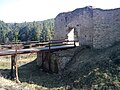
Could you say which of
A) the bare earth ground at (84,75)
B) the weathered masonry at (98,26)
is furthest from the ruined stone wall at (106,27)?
the bare earth ground at (84,75)

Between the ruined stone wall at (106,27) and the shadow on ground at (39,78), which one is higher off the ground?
the ruined stone wall at (106,27)

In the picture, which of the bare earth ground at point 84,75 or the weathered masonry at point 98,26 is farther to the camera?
the weathered masonry at point 98,26

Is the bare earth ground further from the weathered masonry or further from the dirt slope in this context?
the weathered masonry

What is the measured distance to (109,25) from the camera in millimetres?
19922

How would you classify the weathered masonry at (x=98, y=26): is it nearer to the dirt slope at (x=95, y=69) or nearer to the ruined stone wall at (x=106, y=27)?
the ruined stone wall at (x=106, y=27)

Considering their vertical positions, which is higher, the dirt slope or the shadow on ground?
the dirt slope

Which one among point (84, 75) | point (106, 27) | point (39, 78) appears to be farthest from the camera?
point (106, 27)

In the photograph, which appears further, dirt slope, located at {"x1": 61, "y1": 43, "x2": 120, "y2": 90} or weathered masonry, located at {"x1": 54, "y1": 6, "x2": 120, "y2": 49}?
weathered masonry, located at {"x1": 54, "y1": 6, "x2": 120, "y2": 49}

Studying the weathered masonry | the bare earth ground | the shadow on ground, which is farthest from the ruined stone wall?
the shadow on ground

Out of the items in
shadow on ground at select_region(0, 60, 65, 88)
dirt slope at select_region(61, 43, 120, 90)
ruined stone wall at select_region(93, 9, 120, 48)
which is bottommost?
shadow on ground at select_region(0, 60, 65, 88)

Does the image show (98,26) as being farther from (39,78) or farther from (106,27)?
(39,78)

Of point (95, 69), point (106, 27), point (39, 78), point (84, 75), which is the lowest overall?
point (39, 78)

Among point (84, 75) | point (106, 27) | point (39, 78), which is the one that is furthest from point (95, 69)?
point (106, 27)

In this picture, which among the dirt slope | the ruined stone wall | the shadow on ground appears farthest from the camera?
the ruined stone wall
